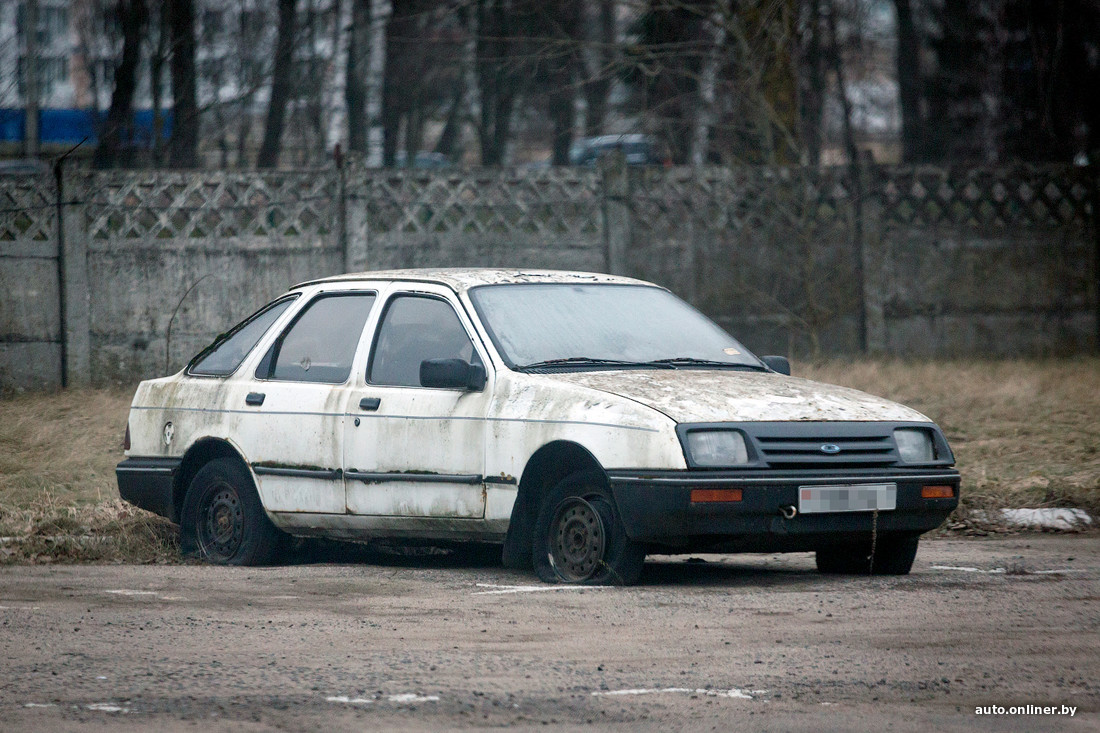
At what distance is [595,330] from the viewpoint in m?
8.11

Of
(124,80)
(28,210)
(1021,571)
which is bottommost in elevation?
(1021,571)

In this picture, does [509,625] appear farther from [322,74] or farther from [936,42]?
[936,42]

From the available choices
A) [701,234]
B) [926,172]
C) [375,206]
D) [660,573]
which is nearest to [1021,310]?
[926,172]

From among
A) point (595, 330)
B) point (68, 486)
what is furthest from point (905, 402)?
point (68, 486)

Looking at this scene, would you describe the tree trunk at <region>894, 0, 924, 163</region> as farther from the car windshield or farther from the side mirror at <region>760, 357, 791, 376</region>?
the car windshield

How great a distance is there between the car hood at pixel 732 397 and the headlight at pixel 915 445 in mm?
59

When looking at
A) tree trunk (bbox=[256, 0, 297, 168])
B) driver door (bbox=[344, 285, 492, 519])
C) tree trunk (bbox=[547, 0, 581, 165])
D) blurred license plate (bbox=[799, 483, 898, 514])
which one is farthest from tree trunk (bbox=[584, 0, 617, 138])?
blurred license plate (bbox=[799, 483, 898, 514])

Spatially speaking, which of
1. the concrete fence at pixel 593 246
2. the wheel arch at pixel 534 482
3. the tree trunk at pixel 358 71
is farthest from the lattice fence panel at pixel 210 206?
the tree trunk at pixel 358 71

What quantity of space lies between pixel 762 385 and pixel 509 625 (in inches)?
78.4

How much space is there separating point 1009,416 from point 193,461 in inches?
265

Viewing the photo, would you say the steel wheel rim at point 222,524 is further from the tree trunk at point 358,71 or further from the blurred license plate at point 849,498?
the tree trunk at point 358,71

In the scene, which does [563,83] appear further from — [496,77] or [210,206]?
[210,206]

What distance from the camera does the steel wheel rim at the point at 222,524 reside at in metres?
8.73

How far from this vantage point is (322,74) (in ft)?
101
